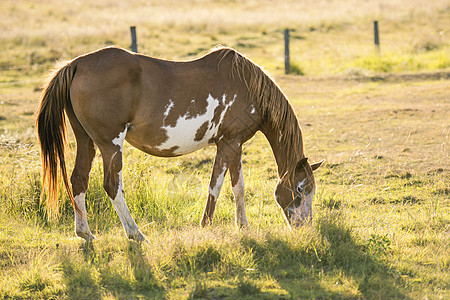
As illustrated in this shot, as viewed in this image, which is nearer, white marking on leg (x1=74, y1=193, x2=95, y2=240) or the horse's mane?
white marking on leg (x1=74, y1=193, x2=95, y2=240)

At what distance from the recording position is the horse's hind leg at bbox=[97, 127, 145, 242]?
5039 mm

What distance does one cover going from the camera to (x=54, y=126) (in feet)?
16.7

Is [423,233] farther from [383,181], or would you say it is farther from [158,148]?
[158,148]

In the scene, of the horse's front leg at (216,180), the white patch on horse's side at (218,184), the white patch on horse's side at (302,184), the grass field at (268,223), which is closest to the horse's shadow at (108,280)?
the grass field at (268,223)

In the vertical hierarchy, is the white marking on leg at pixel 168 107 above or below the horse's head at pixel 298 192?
above

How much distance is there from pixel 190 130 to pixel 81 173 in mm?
1196

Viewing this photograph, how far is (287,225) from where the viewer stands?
566 cm

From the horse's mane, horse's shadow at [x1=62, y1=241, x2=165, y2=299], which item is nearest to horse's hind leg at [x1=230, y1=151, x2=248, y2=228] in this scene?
the horse's mane

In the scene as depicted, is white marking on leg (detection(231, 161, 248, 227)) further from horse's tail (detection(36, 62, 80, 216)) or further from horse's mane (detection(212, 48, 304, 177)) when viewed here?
horse's tail (detection(36, 62, 80, 216))

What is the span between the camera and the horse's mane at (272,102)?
5.50m

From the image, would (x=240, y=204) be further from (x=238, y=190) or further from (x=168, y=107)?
(x=168, y=107)

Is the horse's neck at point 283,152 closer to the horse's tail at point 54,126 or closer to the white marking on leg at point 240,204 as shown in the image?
the white marking on leg at point 240,204

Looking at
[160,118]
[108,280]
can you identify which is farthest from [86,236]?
Result: [160,118]

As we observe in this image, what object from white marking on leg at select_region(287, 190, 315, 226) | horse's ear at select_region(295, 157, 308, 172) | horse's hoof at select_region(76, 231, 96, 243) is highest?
horse's ear at select_region(295, 157, 308, 172)
